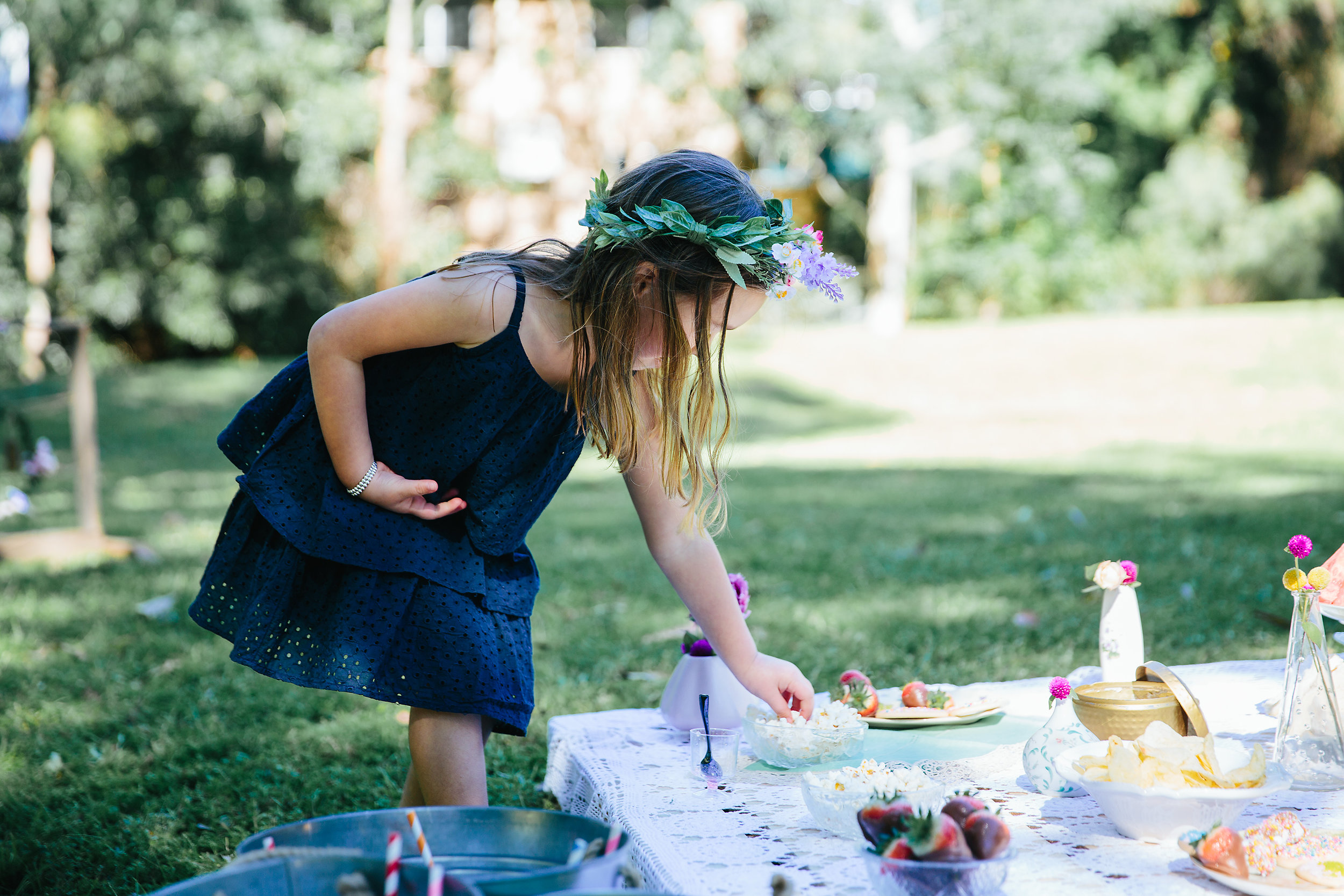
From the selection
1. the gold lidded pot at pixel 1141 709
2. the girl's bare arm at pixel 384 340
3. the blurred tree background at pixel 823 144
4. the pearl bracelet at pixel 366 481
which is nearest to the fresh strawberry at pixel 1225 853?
the gold lidded pot at pixel 1141 709

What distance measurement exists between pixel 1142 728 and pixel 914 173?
18000 millimetres

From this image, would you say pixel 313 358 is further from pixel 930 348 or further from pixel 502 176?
pixel 502 176

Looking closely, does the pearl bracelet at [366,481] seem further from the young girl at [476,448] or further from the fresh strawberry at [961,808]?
the fresh strawberry at [961,808]

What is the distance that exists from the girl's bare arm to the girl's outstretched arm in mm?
396

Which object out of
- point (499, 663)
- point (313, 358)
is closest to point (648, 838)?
point (499, 663)

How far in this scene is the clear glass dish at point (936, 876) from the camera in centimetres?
147

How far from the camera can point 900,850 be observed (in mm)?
1487

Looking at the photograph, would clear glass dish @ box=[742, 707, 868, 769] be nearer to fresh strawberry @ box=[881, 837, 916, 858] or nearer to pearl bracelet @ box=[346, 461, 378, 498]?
fresh strawberry @ box=[881, 837, 916, 858]

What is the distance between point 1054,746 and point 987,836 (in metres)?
0.61

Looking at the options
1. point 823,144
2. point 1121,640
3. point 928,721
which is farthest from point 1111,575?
point 823,144

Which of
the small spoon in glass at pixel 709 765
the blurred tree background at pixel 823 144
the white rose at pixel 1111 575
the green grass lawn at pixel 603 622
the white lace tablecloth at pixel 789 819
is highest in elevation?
the blurred tree background at pixel 823 144

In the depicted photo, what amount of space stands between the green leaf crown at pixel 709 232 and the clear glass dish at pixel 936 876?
3.23 ft

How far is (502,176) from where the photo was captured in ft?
58.9

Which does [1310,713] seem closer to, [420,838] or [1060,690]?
[1060,690]
